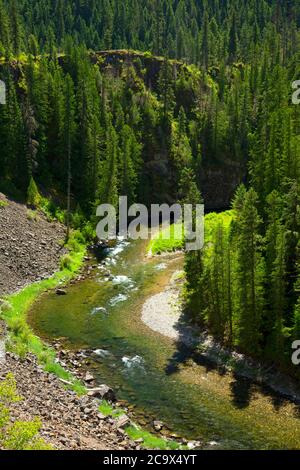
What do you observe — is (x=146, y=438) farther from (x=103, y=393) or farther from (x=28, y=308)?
(x=28, y=308)

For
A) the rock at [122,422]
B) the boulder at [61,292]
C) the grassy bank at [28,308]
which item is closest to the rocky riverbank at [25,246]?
the grassy bank at [28,308]

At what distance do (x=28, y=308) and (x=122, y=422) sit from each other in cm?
2248

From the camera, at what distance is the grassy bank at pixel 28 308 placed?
37.7 metres

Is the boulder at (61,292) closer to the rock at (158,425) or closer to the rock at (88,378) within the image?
the rock at (88,378)

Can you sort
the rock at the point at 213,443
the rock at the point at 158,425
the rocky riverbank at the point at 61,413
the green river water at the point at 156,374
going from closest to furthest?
the rocky riverbank at the point at 61,413, the rock at the point at 213,443, the rock at the point at 158,425, the green river water at the point at 156,374

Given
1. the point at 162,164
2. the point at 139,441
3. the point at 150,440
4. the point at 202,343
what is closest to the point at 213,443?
the point at 150,440

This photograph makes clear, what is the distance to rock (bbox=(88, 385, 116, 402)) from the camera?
35.0m

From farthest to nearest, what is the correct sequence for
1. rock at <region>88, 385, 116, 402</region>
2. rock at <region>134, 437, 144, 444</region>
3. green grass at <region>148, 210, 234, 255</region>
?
green grass at <region>148, 210, 234, 255</region>, rock at <region>88, 385, 116, 402</region>, rock at <region>134, 437, 144, 444</region>

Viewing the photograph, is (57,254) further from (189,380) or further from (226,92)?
(226,92)

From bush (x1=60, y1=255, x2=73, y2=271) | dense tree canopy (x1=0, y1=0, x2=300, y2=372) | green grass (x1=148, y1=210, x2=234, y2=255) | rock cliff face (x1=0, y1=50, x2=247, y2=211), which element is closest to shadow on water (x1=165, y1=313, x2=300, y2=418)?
dense tree canopy (x1=0, y1=0, x2=300, y2=372)

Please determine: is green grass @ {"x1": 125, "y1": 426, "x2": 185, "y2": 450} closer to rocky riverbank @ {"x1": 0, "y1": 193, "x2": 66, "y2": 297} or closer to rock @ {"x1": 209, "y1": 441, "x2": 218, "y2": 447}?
rock @ {"x1": 209, "y1": 441, "x2": 218, "y2": 447}

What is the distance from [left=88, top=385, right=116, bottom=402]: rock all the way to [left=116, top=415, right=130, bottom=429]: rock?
3.05 metres

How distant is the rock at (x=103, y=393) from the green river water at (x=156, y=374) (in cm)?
100

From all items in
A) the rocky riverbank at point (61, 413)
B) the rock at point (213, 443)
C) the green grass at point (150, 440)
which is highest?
the rocky riverbank at point (61, 413)
